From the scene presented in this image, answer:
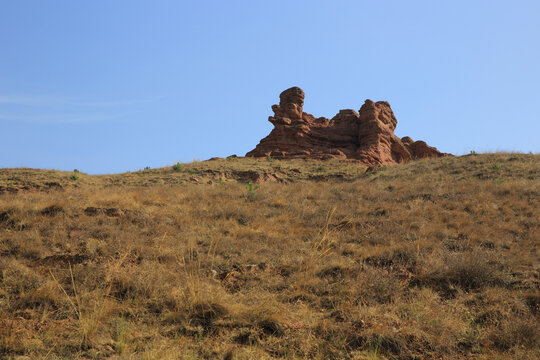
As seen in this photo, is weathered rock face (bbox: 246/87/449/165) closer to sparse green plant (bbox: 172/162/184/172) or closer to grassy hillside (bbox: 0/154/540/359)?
sparse green plant (bbox: 172/162/184/172)

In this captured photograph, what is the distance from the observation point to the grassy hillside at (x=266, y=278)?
13.6ft

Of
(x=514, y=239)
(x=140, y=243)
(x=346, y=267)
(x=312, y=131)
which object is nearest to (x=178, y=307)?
(x=140, y=243)

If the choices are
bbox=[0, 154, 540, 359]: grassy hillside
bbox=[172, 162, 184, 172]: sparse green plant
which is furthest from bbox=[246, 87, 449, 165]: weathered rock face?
bbox=[0, 154, 540, 359]: grassy hillside

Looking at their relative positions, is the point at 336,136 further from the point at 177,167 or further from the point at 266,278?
the point at 266,278

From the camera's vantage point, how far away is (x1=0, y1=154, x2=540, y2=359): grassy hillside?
4156 millimetres

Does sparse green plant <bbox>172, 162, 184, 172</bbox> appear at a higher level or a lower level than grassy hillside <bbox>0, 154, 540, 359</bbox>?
higher

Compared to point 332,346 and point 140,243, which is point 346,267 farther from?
point 140,243

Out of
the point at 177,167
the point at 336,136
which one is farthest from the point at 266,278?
the point at 336,136

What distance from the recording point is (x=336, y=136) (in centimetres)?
3662

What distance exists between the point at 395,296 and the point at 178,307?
10.6 feet

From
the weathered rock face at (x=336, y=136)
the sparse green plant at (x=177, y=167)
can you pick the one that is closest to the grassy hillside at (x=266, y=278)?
the sparse green plant at (x=177, y=167)

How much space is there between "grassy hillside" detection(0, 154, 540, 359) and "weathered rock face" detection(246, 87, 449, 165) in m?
23.2

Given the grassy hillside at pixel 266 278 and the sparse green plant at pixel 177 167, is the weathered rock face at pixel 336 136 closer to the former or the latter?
the sparse green plant at pixel 177 167

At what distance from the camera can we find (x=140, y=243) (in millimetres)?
6887
